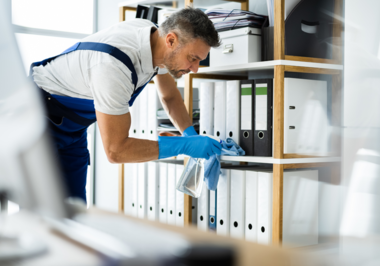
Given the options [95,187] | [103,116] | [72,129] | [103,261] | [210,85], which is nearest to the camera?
[103,261]

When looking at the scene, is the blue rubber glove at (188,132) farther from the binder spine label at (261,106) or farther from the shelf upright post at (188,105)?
the binder spine label at (261,106)

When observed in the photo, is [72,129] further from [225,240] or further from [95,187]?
[95,187]

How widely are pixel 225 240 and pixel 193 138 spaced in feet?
4.64

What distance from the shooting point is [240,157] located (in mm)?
1631

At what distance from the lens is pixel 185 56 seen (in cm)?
151

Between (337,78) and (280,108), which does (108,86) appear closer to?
(280,108)

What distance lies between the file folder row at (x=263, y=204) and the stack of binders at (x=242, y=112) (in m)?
0.11

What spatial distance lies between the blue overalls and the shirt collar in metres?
0.06

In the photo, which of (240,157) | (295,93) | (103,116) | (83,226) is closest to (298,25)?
(295,93)

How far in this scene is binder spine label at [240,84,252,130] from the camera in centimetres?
163

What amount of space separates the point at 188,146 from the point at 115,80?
405 millimetres

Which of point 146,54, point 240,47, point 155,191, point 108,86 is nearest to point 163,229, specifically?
point 108,86

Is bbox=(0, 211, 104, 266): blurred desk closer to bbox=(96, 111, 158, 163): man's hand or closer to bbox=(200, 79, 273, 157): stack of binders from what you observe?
bbox=(96, 111, 158, 163): man's hand

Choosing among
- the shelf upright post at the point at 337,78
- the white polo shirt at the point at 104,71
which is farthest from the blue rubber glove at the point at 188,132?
the shelf upright post at the point at 337,78
